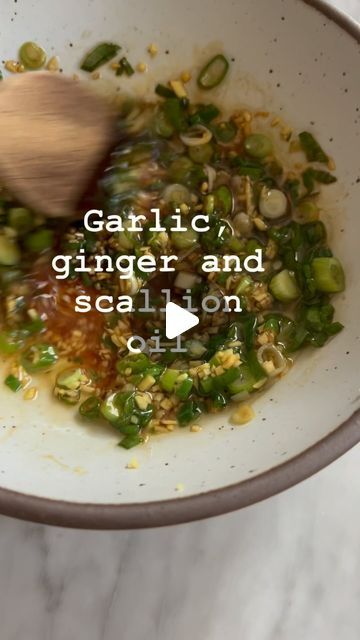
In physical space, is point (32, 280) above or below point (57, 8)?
below

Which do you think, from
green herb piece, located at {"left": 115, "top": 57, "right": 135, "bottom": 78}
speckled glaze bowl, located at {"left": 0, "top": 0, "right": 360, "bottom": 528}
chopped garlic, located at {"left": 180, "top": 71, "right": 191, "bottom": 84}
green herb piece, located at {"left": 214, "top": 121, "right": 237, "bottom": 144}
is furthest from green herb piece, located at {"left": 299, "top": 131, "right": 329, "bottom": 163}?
green herb piece, located at {"left": 115, "top": 57, "right": 135, "bottom": 78}

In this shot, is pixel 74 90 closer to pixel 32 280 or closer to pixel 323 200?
pixel 32 280

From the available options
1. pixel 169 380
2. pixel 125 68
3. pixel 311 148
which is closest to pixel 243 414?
pixel 169 380

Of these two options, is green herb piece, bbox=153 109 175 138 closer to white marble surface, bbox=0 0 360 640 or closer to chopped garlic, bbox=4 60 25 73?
chopped garlic, bbox=4 60 25 73

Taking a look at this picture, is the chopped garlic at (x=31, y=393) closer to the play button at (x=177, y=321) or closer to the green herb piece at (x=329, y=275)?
the play button at (x=177, y=321)

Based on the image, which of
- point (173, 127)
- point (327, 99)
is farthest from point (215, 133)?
point (327, 99)

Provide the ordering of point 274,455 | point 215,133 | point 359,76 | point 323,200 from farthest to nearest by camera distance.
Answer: point 215,133, point 323,200, point 359,76, point 274,455
